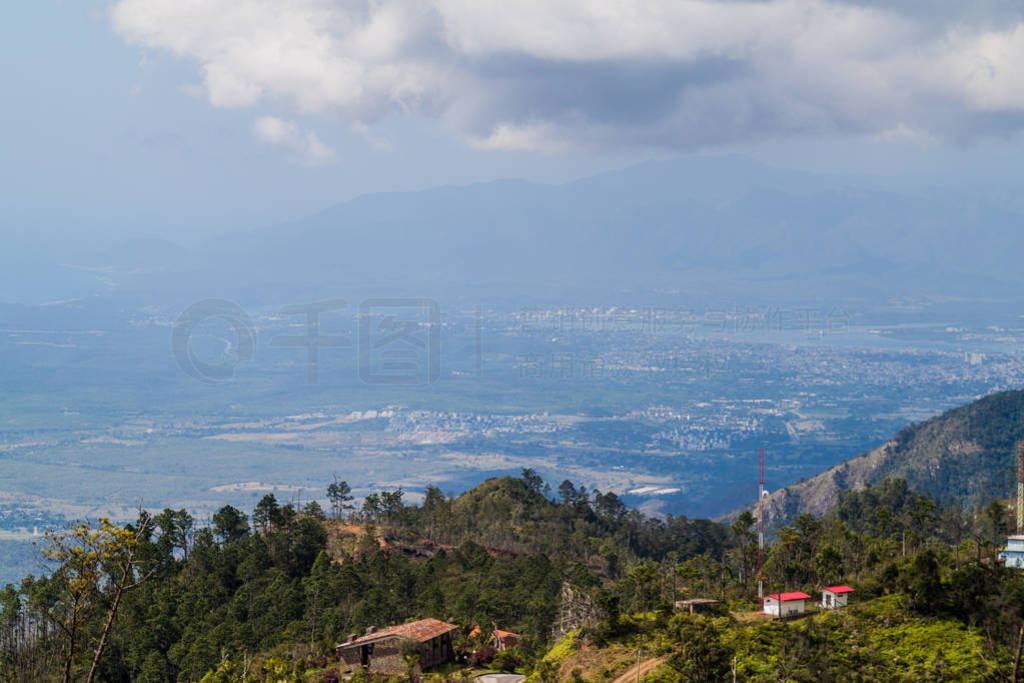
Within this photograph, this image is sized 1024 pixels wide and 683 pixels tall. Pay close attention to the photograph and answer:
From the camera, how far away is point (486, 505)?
6128 centimetres

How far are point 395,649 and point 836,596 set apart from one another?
12.8m

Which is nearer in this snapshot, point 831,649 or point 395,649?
point 831,649

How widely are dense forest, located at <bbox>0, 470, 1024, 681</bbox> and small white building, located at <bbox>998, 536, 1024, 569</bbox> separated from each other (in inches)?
24.3

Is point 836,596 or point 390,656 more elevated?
point 836,596

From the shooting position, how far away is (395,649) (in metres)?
27.8

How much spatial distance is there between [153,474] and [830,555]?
112 meters

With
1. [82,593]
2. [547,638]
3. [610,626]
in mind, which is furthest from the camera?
[547,638]

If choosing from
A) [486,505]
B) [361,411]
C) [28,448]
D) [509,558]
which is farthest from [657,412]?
[509,558]

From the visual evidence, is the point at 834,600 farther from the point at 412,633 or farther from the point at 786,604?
the point at 412,633

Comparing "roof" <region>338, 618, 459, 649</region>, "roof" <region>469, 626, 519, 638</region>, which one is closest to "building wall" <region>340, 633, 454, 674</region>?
"roof" <region>338, 618, 459, 649</region>

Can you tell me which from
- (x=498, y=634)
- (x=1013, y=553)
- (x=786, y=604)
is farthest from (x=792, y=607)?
(x=1013, y=553)

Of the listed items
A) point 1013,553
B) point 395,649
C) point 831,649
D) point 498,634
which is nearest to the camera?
point 831,649

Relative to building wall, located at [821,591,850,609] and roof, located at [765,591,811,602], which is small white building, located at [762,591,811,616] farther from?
building wall, located at [821,591,850,609]

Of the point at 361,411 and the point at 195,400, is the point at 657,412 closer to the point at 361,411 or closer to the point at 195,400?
the point at 361,411
